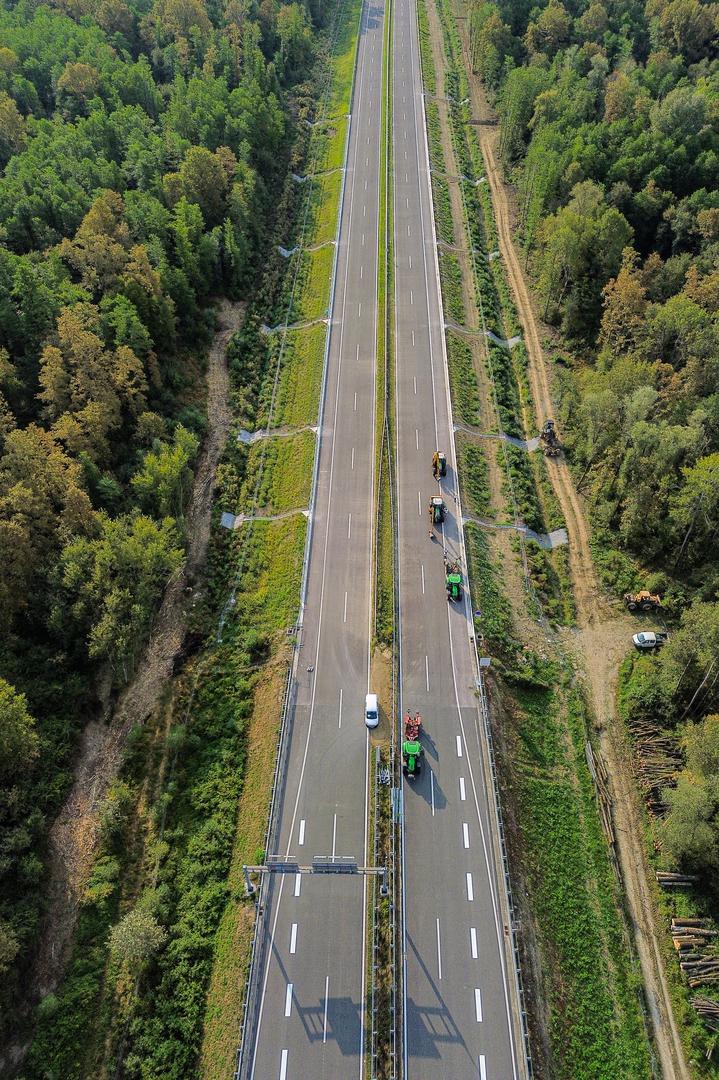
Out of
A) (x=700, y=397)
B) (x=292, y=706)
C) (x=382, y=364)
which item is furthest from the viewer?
(x=382, y=364)

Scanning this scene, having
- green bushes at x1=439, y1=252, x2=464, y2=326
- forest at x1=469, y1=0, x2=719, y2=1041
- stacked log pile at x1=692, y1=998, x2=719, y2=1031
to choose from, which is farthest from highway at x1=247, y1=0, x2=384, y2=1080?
forest at x1=469, y1=0, x2=719, y2=1041

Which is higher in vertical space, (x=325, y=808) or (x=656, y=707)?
(x=656, y=707)

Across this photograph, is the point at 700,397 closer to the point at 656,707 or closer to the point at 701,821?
the point at 656,707

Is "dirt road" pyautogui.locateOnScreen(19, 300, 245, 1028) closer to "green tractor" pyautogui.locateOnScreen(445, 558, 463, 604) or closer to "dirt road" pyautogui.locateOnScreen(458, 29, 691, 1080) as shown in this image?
"green tractor" pyautogui.locateOnScreen(445, 558, 463, 604)

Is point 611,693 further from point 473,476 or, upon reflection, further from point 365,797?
point 473,476

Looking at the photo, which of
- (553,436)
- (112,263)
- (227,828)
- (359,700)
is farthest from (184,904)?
(112,263)

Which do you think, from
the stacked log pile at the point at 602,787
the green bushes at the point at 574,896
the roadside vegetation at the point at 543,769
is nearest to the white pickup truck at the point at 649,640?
the roadside vegetation at the point at 543,769
